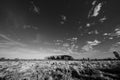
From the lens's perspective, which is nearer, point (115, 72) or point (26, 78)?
point (26, 78)

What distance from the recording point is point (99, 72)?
4410 millimetres

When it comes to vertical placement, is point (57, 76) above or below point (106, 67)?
below

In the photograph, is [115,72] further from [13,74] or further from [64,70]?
[13,74]

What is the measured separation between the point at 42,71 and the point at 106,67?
16.9 ft

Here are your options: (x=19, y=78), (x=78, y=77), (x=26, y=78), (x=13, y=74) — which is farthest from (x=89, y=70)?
(x=13, y=74)

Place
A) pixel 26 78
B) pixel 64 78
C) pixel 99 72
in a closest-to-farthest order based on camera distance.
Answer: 1. pixel 26 78
2. pixel 64 78
3. pixel 99 72

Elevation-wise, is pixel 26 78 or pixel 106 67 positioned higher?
pixel 106 67

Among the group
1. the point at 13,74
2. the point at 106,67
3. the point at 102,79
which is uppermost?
the point at 106,67

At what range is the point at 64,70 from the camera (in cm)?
479

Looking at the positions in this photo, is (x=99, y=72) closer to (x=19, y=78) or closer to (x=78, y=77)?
(x=78, y=77)

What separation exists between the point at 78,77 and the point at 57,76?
4.79 feet

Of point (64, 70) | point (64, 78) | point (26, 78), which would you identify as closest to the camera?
point (26, 78)

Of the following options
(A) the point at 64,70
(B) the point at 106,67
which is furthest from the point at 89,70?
(A) the point at 64,70

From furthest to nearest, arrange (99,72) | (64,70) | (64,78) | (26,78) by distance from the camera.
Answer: (64,70), (99,72), (64,78), (26,78)
